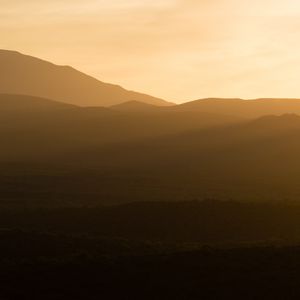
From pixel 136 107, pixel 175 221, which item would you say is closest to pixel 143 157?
pixel 175 221

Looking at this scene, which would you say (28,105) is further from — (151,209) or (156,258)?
(156,258)

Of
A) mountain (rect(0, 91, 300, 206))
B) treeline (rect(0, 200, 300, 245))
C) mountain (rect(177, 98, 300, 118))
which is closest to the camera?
treeline (rect(0, 200, 300, 245))

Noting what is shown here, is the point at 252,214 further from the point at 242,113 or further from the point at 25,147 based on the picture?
the point at 242,113

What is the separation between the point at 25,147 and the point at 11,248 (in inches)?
3300

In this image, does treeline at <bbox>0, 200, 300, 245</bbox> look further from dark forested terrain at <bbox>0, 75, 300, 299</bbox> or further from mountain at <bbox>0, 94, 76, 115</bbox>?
mountain at <bbox>0, 94, 76, 115</bbox>

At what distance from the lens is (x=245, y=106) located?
184 meters

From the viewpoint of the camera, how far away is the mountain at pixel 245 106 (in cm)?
17100

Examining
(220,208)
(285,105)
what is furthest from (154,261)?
(285,105)

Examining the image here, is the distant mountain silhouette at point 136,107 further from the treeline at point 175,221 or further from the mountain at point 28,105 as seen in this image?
the treeline at point 175,221

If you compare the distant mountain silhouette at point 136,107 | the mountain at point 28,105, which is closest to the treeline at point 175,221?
the distant mountain silhouette at point 136,107

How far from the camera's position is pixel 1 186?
61.8m

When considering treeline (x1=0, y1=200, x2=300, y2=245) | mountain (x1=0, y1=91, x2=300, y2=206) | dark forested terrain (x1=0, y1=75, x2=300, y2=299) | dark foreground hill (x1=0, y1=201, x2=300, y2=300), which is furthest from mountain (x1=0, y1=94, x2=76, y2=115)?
dark foreground hill (x1=0, y1=201, x2=300, y2=300)

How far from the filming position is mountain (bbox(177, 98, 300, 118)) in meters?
171

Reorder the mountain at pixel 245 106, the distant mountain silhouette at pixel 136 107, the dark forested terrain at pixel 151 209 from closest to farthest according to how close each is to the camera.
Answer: the dark forested terrain at pixel 151 209
the distant mountain silhouette at pixel 136 107
the mountain at pixel 245 106
